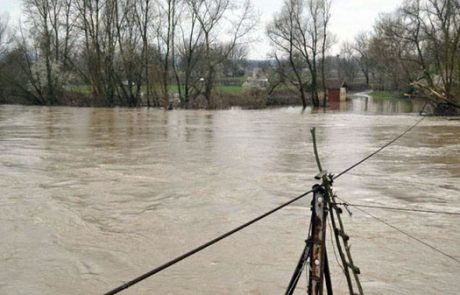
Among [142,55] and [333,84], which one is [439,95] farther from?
[333,84]

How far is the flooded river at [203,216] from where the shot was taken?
5.23 metres

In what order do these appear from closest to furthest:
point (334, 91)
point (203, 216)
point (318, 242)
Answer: point (318, 242) → point (203, 216) → point (334, 91)

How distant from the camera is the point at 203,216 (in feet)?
24.8

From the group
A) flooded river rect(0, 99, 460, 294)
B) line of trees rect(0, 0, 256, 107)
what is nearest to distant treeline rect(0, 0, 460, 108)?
line of trees rect(0, 0, 256, 107)

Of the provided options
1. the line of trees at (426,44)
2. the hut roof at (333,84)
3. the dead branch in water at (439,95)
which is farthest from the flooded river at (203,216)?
the hut roof at (333,84)

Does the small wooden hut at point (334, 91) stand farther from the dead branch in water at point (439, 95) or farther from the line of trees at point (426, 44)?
the dead branch in water at point (439, 95)

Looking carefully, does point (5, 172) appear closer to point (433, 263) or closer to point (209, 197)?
point (209, 197)

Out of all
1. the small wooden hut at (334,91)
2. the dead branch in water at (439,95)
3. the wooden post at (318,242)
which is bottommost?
the wooden post at (318,242)

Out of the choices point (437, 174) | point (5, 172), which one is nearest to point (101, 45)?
point (5, 172)

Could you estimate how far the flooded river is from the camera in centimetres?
523

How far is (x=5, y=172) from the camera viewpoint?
11039 mm

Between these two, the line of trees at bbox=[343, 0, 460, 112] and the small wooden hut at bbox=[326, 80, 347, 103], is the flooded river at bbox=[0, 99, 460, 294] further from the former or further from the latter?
the small wooden hut at bbox=[326, 80, 347, 103]

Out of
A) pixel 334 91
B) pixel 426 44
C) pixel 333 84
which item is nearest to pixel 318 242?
pixel 426 44

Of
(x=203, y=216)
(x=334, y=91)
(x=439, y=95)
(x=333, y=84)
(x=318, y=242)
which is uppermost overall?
(x=333, y=84)
